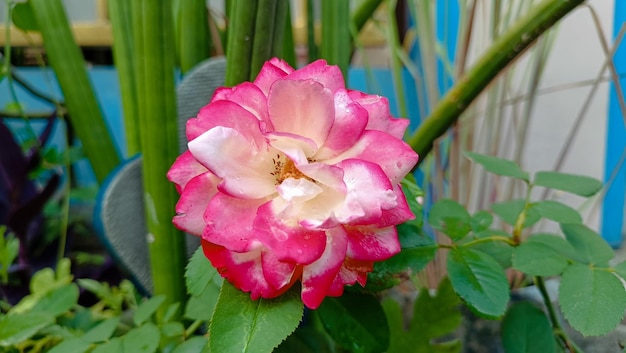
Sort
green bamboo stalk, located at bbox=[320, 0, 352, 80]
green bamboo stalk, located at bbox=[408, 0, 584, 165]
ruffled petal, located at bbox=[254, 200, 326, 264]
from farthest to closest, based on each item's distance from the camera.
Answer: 1. green bamboo stalk, located at bbox=[320, 0, 352, 80]
2. green bamboo stalk, located at bbox=[408, 0, 584, 165]
3. ruffled petal, located at bbox=[254, 200, 326, 264]

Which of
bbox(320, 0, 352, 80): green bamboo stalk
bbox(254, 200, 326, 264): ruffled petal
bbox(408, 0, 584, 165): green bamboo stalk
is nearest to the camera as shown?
bbox(254, 200, 326, 264): ruffled petal

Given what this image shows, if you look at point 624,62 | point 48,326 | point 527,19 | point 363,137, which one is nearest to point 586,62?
point 624,62

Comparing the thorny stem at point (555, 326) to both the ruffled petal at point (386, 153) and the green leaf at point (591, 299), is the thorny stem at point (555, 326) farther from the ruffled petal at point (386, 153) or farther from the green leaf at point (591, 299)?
the ruffled petal at point (386, 153)

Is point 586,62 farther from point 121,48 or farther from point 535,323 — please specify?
point 121,48

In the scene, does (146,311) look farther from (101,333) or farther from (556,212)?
(556,212)

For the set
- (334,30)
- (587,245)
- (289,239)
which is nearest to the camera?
(289,239)

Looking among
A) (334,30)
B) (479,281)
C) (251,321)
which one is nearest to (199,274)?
(251,321)

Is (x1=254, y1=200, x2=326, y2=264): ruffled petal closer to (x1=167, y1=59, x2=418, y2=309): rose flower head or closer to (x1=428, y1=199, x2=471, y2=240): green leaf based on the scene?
(x1=167, y1=59, x2=418, y2=309): rose flower head

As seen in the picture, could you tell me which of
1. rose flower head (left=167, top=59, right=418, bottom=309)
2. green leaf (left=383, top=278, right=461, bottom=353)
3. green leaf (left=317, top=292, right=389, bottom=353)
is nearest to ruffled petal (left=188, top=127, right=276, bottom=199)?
rose flower head (left=167, top=59, right=418, bottom=309)
